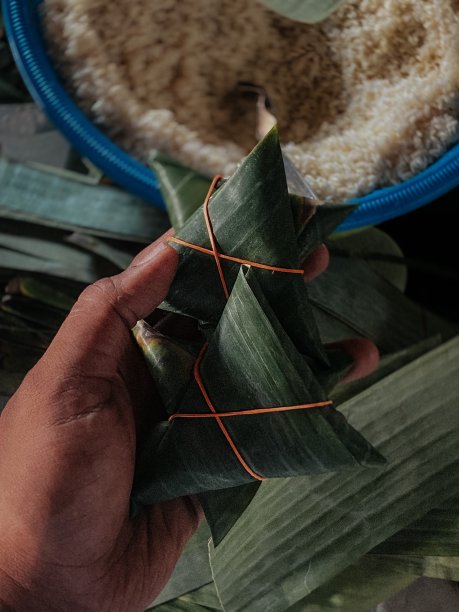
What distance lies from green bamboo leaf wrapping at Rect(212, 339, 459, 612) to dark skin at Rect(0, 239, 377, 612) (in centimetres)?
23

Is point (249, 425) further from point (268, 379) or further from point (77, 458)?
point (77, 458)

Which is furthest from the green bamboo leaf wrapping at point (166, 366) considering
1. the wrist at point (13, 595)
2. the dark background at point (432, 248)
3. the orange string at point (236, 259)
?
the dark background at point (432, 248)

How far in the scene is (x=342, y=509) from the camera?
0.97 metres

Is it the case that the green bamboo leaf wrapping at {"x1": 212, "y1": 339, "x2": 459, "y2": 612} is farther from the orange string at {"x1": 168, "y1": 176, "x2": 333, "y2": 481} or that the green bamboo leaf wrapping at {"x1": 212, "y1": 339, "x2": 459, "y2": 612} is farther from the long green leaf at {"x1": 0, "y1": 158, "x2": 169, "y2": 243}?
the long green leaf at {"x1": 0, "y1": 158, "x2": 169, "y2": 243}

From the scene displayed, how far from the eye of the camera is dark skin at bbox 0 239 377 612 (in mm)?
730

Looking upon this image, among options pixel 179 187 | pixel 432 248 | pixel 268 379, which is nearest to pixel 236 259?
pixel 268 379

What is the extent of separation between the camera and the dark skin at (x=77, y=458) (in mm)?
730

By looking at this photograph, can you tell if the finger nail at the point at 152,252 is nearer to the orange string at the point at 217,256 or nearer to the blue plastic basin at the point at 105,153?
the orange string at the point at 217,256

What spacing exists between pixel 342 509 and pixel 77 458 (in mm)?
419

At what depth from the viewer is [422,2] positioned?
1.12m

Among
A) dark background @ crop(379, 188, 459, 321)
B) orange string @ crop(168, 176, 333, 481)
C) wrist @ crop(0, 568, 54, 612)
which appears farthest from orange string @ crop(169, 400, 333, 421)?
dark background @ crop(379, 188, 459, 321)

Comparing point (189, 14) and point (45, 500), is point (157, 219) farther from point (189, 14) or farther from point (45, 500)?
point (45, 500)

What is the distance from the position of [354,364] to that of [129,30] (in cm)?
65

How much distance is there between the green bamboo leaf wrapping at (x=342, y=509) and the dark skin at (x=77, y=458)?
232 millimetres
